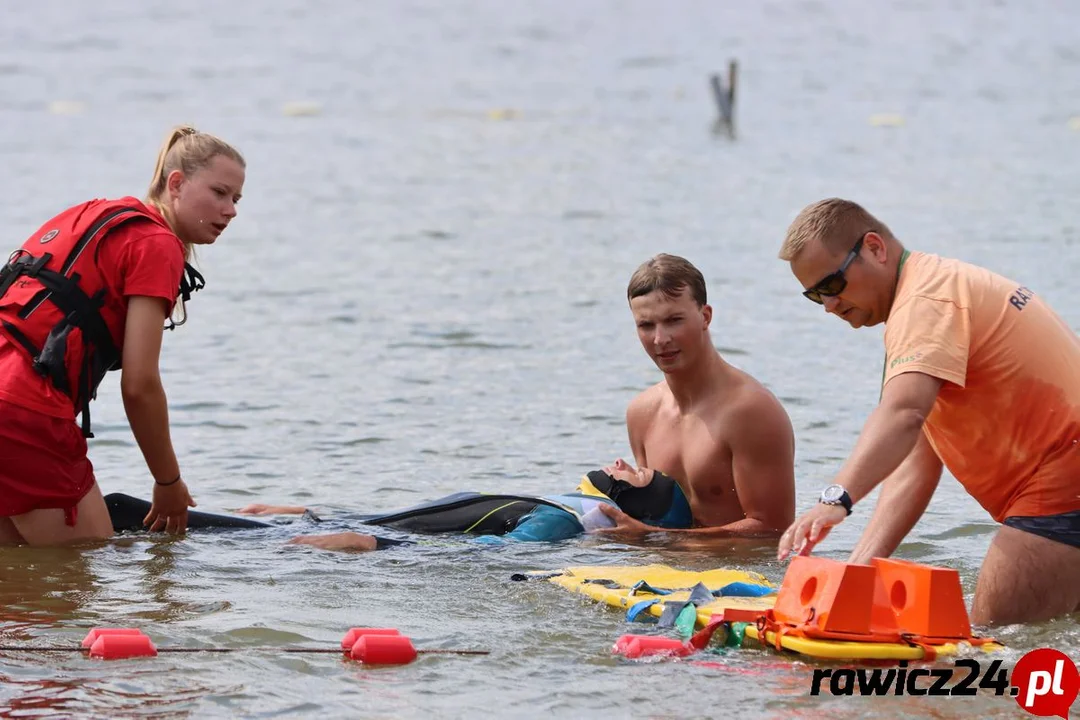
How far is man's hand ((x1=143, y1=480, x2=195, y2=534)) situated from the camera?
7.16m

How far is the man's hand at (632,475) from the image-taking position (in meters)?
8.08

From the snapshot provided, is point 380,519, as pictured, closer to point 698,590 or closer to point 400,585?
point 400,585

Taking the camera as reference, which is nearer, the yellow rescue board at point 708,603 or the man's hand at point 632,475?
the yellow rescue board at point 708,603

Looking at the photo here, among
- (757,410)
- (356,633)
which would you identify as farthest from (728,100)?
(356,633)

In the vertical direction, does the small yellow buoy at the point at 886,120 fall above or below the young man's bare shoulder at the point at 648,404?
above

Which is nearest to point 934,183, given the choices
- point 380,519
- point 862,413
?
point 862,413

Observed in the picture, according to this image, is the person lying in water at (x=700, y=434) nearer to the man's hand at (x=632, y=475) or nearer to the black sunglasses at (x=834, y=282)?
the man's hand at (x=632, y=475)

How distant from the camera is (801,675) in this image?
5.51 meters

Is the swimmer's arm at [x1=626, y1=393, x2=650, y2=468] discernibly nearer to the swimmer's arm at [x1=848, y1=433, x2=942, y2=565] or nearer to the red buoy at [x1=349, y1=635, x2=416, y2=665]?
the swimmer's arm at [x1=848, y1=433, x2=942, y2=565]

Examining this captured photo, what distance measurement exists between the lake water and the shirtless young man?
0.28m

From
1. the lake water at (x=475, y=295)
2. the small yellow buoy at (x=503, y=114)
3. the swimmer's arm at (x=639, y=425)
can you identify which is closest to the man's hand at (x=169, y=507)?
the lake water at (x=475, y=295)

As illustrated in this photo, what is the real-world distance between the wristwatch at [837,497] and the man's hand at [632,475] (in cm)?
283

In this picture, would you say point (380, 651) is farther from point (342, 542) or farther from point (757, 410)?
point (757, 410)

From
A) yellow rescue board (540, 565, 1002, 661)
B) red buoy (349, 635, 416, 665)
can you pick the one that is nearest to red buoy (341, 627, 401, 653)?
red buoy (349, 635, 416, 665)
